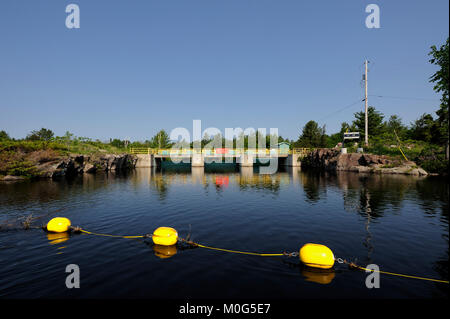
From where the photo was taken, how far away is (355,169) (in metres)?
45.7

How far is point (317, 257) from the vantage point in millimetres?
8180

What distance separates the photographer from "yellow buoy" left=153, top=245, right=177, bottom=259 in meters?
9.68

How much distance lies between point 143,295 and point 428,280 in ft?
31.3

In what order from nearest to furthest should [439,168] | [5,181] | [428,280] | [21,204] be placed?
[428,280], [21,204], [5,181], [439,168]

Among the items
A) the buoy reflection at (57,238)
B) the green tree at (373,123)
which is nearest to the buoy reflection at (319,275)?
the buoy reflection at (57,238)

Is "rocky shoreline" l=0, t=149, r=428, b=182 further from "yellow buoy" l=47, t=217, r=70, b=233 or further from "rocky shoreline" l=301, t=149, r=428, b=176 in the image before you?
"yellow buoy" l=47, t=217, r=70, b=233

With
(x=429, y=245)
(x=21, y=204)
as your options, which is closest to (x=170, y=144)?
(x=21, y=204)

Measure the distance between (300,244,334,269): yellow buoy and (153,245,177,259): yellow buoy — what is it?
5.63 meters

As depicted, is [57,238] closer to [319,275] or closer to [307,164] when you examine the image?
[319,275]

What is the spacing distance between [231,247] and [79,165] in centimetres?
4995

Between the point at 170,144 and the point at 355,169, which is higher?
the point at 170,144

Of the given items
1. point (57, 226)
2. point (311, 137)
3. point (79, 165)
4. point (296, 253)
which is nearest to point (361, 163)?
point (311, 137)

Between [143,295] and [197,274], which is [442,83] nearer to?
[197,274]

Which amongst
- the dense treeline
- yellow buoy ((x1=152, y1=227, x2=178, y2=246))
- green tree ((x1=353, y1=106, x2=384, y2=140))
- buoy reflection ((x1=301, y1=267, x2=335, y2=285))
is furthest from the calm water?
green tree ((x1=353, y1=106, x2=384, y2=140))
